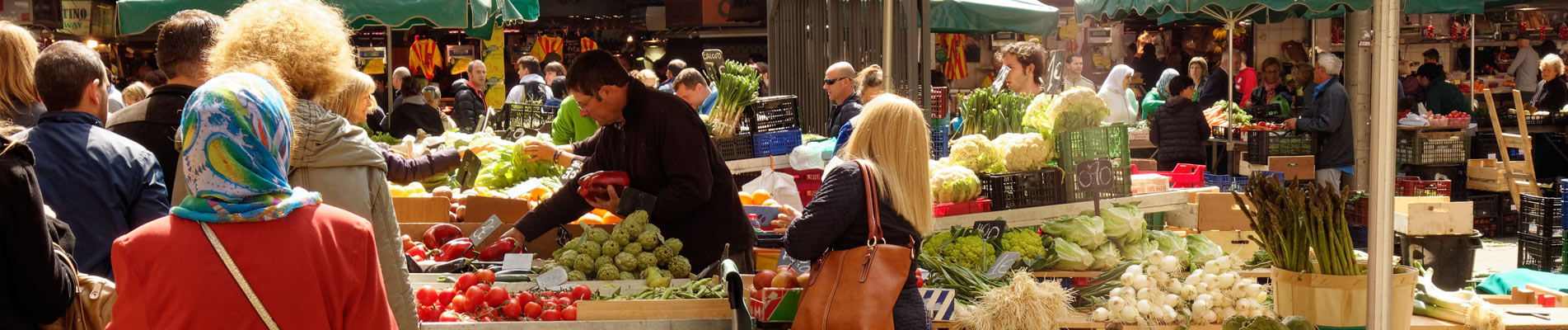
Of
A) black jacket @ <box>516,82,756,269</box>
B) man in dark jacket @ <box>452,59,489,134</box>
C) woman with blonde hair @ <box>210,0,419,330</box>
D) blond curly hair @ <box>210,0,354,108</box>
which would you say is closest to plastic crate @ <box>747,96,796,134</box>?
black jacket @ <box>516,82,756,269</box>

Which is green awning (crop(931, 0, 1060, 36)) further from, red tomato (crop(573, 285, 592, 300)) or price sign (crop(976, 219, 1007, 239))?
red tomato (crop(573, 285, 592, 300))

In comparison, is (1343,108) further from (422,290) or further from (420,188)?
(422,290)

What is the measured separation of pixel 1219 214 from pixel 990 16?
17.2 ft

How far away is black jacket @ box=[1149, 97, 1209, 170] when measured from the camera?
33.0ft

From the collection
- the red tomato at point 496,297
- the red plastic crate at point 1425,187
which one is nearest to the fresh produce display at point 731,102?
the red tomato at point 496,297

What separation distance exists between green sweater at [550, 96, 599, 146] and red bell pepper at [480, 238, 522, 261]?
10.5 ft

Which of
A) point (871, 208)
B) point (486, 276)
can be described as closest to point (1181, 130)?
point (871, 208)

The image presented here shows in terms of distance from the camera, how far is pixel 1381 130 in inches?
125

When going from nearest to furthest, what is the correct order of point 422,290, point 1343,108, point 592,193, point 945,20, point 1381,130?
1. point 1381,130
2. point 422,290
3. point 592,193
4. point 1343,108
5. point 945,20

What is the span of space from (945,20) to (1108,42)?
625 centimetres

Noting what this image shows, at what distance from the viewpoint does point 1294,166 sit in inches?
346

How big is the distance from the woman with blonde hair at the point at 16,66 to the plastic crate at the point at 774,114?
4.46 meters

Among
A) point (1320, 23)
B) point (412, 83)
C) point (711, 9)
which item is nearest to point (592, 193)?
point (412, 83)

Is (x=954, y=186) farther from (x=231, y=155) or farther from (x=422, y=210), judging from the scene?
(x=231, y=155)
